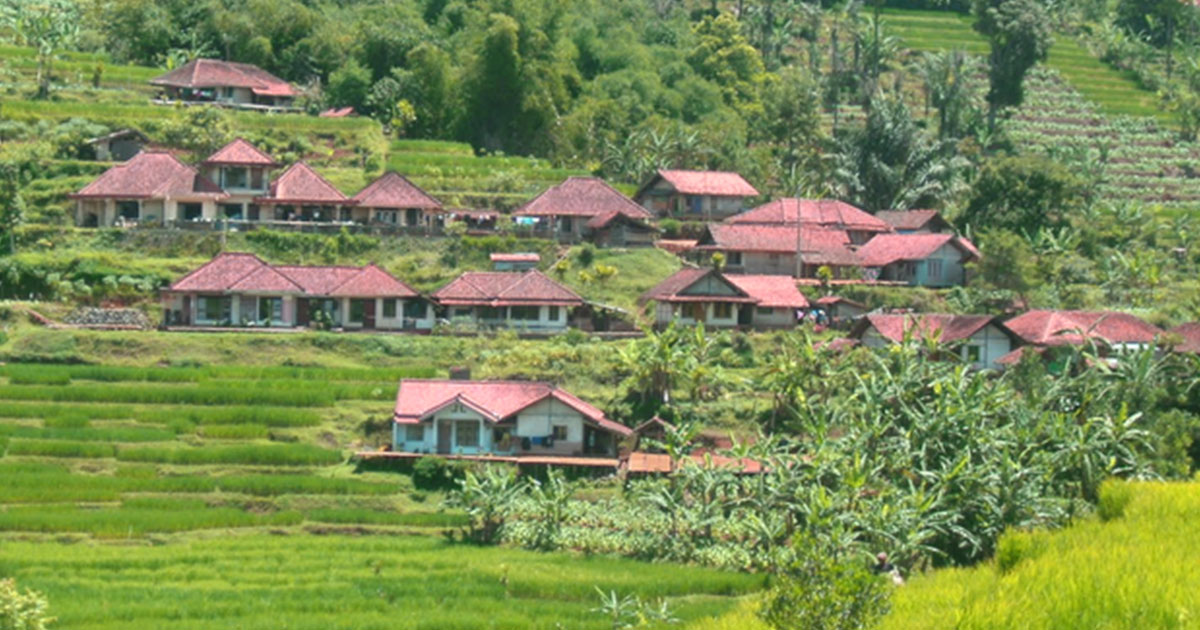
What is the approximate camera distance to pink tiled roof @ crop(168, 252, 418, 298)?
57.7 meters

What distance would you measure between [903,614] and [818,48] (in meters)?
82.6

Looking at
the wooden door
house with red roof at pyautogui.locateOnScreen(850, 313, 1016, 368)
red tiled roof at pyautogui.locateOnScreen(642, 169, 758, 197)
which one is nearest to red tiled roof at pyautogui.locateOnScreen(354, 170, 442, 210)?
red tiled roof at pyautogui.locateOnScreen(642, 169, 758, 197)

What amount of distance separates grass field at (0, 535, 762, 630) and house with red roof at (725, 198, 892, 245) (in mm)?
30715

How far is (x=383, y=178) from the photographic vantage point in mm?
66500

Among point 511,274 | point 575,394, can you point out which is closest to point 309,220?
point 511,274

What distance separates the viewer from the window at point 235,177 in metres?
67.5

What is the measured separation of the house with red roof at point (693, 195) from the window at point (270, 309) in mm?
18868

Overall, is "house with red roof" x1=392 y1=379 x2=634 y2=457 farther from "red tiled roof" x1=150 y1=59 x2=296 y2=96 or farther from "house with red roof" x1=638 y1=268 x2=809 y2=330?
"red tiled roof" x1=150 y1=59 x2=296 y2=96

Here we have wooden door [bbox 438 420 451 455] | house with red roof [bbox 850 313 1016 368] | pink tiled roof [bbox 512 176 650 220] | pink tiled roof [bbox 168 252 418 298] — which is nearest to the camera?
wooden door [bbox 438 420 451 455]

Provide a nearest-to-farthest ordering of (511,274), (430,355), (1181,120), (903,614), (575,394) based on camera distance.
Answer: (903,614)
(575,394)
(430,355)
(511,274)
(1181,120)

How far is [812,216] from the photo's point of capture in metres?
71.2

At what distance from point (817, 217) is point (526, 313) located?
1663cm

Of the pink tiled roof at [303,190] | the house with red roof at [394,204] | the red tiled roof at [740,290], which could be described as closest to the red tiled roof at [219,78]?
the pink tiled roof at [303,190]

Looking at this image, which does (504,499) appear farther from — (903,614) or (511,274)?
(903,614)
